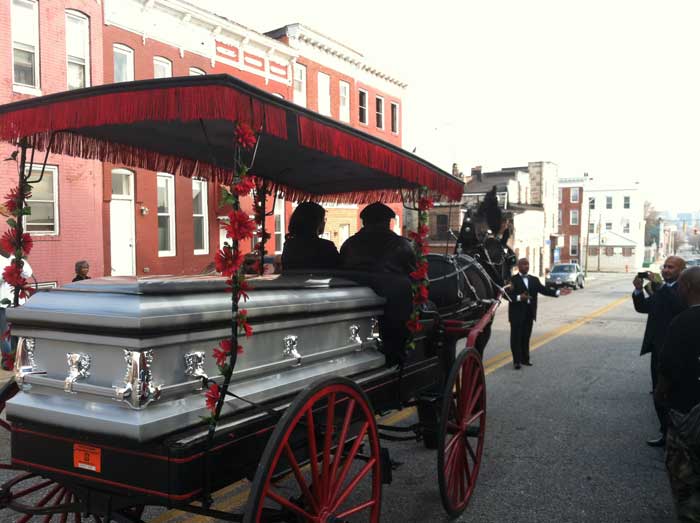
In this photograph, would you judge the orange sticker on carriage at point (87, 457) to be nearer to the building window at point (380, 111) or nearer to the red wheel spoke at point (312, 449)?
the red wheel spoke at point (312, 449)

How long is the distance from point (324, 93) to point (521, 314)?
17.2 meters

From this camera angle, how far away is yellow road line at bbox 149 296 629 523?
425 centimetres

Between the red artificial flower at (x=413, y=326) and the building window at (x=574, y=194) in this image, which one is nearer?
the red artificial flower at (x=413, y=326)

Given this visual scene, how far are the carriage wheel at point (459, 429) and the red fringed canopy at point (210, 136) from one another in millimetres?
1466

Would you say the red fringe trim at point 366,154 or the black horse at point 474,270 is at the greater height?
the red fringe trim at point 366,154

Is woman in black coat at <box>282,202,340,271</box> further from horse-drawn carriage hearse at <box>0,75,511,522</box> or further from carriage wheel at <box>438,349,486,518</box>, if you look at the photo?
carriage wheel at <box>438,349,486,518</box>

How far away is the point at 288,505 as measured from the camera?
2.84 metres

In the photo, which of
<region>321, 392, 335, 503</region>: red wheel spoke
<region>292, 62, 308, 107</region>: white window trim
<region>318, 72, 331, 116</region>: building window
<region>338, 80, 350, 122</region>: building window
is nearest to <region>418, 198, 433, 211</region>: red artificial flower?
<region>321, 392, 335, 503</region>: red wheel spoke

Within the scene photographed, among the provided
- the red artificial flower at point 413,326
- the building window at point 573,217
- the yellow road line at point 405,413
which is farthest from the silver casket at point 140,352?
the building window at point 573,217

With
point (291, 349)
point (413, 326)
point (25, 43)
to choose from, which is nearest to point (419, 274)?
point (413, 326)

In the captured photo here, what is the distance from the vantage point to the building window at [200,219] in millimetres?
17969

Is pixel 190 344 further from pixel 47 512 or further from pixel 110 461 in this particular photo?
pixel 47 512

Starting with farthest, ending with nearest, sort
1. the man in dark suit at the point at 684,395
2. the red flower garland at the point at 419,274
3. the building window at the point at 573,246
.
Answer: the building window at the point at 573,246 < the red flower garland at the point at 419,274 < the man in dark suit at the point at 684,395

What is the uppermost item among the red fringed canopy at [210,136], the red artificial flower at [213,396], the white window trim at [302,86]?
the white window trim at [302,86]
